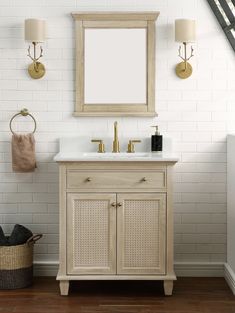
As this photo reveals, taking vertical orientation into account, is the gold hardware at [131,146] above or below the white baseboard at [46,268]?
above

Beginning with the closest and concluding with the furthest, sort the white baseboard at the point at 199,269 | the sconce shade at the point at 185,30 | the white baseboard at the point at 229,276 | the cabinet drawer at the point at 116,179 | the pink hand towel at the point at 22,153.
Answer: the cabinet drawer at the point at 116,179 → the white baseboard at the point at 229,276 → the sconce shade at the point at 185,30 → the pink hand towel at the point at 22,153 → the white baseboard at the point at 199,269

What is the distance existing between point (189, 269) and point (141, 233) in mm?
773

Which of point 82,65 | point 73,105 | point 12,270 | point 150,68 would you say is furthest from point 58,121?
point 12,270

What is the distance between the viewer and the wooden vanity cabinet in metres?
4.45

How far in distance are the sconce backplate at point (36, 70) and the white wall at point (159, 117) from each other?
0.06 m

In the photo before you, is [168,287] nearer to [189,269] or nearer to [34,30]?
[189,269]

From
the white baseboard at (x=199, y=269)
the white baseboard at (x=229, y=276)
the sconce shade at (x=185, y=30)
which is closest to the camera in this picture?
the white baseboard at (x=229, y=276)

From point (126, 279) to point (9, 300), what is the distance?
2.68ft

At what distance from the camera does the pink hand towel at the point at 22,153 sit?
490cm

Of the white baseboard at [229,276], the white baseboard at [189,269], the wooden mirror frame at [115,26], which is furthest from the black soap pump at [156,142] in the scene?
the white baseboard at [229,276]

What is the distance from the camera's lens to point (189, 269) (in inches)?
199

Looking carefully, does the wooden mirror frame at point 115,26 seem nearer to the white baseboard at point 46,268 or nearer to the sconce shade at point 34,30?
the sconce shade at point 34,30

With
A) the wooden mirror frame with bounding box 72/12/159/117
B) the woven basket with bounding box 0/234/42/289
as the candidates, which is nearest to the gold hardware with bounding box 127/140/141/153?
the wooden mirror frame with bounding box 72/12/159/117

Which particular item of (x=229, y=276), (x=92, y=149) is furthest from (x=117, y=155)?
(x=229, y=276)
